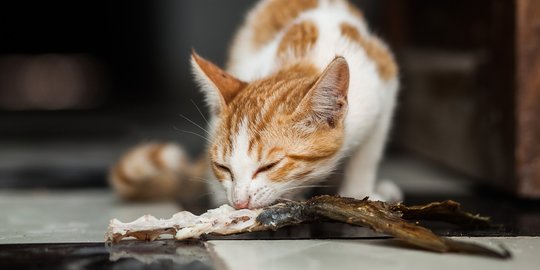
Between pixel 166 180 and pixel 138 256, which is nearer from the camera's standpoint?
pixel 138 256

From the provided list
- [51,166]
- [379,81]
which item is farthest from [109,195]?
[379,81]

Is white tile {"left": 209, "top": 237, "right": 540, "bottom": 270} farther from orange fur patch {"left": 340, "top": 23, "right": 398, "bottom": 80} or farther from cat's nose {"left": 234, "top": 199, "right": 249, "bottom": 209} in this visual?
orange fur patch {"left": 340, "top": 23, "right": 398, "bottom": 80}

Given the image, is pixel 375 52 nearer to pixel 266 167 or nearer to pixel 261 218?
pixel 266 167

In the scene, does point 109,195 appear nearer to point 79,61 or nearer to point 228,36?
point 228,36

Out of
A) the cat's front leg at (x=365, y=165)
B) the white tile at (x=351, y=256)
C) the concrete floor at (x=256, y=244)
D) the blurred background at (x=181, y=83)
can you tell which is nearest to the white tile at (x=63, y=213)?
the concrete floor at (x=256, y=244)

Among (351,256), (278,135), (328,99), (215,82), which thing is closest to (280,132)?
(278,135)

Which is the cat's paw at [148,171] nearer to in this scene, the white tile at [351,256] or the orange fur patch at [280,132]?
the orange fur patch at [280,132]
